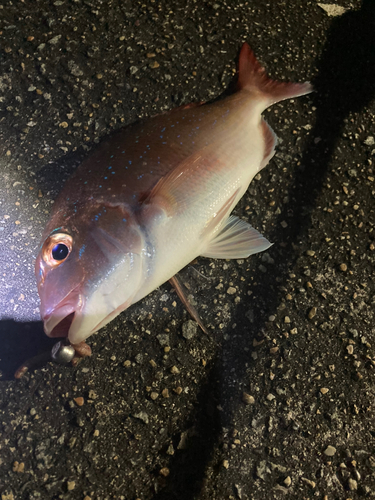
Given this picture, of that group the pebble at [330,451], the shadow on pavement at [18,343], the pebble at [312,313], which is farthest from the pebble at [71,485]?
the pebble at [312,313]

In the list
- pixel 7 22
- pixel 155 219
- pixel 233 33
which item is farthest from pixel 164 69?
pixel 155 219

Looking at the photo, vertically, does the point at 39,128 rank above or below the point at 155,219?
above

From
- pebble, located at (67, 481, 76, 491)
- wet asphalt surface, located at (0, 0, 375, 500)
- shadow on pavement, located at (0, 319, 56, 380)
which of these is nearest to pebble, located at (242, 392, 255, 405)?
wet asphalt surface, located at (0, 0, 375, 500)

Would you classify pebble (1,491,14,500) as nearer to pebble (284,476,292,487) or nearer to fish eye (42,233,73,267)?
fish eye (42,233,73,267)

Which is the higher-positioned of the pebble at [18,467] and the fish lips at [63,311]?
the fish lips at [63,311]

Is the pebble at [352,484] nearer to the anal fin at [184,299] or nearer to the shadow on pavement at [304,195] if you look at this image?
the shadow on pavement at [304,195]

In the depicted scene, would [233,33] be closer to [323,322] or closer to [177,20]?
[177,20]

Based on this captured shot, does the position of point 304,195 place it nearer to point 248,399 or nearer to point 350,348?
point 350,348
